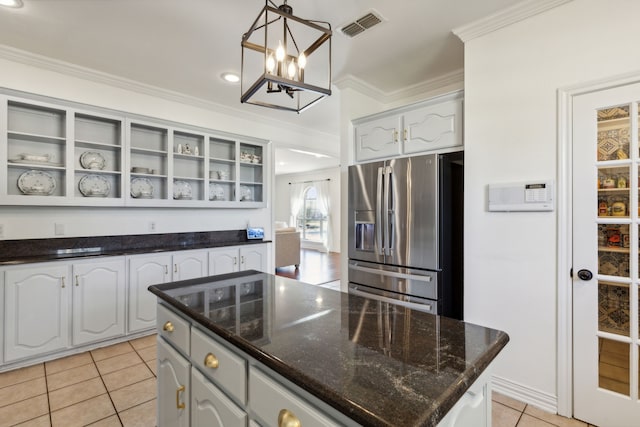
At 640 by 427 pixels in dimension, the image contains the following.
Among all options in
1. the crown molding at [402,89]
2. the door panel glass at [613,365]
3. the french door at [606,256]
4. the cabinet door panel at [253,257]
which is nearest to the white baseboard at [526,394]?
the french door at [606,256]

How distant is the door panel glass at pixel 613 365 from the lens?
1803 mm

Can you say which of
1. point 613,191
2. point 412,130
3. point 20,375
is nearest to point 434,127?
point 412,130

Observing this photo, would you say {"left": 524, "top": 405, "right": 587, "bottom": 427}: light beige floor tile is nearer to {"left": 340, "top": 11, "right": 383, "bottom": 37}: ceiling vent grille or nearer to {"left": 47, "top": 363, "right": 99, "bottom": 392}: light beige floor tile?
{"left": 340, "top": 11, "right": 383, "bottom": 37}: ceiling vent grille

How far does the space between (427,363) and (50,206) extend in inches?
143

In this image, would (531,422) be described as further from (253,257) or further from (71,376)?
(71,376)

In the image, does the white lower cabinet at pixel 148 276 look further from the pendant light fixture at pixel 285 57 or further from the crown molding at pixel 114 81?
the pendant light fixture at pixel 285 57

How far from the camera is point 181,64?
9.80 feet

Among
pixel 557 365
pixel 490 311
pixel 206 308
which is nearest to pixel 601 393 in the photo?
pixel 557 365

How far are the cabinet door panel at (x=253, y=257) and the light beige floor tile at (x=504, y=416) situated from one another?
3.05m

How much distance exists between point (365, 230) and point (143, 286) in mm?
2388

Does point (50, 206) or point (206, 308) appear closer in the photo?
point (206, 308)

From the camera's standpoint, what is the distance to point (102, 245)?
3.27 meters

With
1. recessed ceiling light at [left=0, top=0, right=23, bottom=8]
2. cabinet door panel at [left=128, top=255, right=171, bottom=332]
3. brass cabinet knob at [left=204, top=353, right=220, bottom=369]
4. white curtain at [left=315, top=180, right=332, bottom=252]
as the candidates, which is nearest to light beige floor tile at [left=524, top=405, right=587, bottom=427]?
brass cabinet knob at [left=204, top=353, right=220, bottom=369]

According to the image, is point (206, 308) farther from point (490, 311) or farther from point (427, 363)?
point (490, 311)
